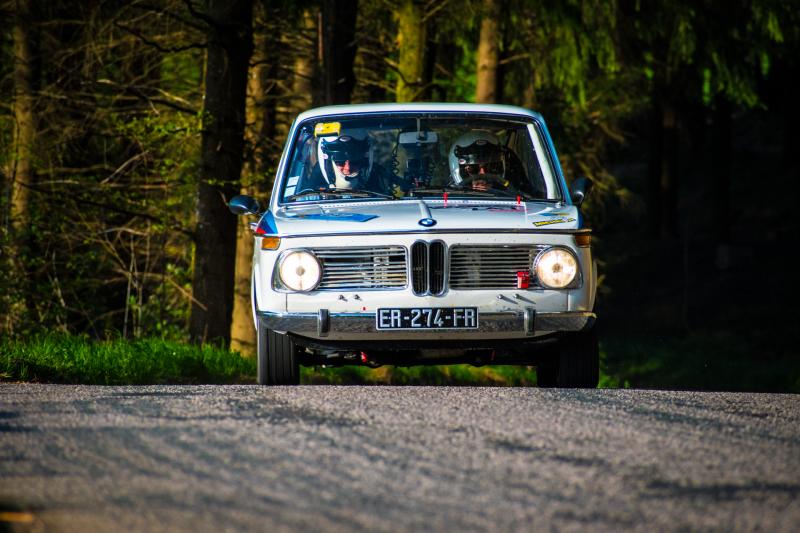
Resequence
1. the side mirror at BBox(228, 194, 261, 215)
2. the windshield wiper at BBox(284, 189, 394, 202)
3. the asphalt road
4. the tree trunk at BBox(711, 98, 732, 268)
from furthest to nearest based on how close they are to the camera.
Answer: the tree trunk at BBox(711, 98, 732, 268)
the side mirror at BBox(228, 194, 261, 215)
the windshield wiper at BBox(284, 189, 394, 202)
the asphalt road

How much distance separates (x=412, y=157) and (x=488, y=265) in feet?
5.14

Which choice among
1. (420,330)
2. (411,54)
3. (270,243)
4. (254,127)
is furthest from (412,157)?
(411,54)

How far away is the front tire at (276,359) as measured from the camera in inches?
318

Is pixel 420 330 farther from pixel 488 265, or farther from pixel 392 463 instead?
pixel 392 463

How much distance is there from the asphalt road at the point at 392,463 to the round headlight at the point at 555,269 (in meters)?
0.80

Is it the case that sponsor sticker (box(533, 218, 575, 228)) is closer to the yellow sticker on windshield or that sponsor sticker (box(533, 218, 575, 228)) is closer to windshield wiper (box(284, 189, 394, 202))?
windshield wiper (box(284, 189, 394, 202))

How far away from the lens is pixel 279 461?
514 centimetres

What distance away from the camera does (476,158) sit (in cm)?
902

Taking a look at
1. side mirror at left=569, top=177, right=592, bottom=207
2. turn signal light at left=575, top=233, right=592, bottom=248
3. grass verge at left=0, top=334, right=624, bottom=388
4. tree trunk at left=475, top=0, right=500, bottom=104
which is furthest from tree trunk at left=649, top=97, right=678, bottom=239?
turn signal light at left=575, top=233, right=592, bottom=248

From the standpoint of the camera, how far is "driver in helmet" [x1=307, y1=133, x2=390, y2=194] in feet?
28.9

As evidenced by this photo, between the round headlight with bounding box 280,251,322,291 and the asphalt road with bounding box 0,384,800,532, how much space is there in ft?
2.56

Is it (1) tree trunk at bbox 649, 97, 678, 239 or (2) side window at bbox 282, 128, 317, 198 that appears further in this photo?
(1) tree trunk at bbox 649, 97, 678, 239

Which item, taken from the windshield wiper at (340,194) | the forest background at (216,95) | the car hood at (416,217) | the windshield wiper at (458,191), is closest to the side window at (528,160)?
the windshield wiper at (458,191)

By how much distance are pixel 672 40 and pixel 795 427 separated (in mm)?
10736
